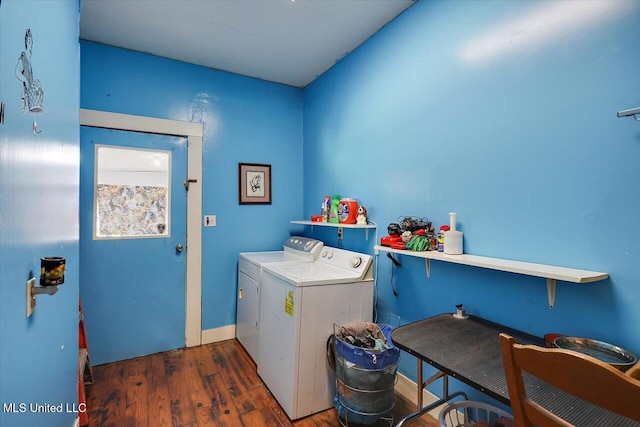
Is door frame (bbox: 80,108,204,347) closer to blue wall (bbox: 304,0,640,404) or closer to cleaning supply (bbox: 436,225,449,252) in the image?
blue wall (bbox: 304,0,640,404)

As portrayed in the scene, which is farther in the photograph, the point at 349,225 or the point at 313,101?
the point at 313,101

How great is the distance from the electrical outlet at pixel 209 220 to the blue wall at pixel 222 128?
0.05 metres

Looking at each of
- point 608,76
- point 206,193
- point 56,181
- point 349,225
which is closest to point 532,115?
point 608,76

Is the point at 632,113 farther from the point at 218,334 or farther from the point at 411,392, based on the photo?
the point at 218,334

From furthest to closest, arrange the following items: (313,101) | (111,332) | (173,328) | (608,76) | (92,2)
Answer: (313,101) < (173,328) < (111,332) < (92,2) < (608,76)

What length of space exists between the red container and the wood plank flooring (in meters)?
1.31

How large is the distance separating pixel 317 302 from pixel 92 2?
Answer: 248 cm

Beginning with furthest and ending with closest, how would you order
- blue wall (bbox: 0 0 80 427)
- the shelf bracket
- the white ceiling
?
the white ceiling < the shelf bracket < blue wall (bbox: 0 0 80 427)

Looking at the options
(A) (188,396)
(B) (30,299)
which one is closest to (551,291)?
(B) (30,299)

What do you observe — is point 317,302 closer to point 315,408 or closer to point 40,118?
point 315,408

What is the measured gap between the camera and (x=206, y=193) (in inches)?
116

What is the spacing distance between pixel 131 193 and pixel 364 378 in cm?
235

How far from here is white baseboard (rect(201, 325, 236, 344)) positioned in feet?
9.63

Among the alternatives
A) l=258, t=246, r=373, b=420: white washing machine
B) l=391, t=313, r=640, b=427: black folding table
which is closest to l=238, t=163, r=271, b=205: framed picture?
l=258, t=246, r=373, b=420: white washing machine
